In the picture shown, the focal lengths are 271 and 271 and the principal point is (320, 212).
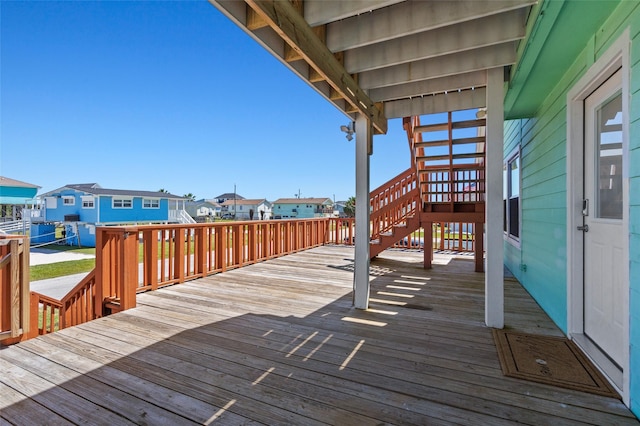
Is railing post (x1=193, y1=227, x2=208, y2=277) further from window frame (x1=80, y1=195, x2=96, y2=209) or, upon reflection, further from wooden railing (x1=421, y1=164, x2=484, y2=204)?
window frame (x1=80, y1=195, x2=96, y2=209)

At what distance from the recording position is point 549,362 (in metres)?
1.90

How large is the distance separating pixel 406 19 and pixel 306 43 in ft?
2.49

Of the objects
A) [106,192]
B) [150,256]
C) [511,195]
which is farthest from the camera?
[106,192]

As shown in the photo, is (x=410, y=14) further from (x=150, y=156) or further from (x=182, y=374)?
(x=150, y=156)

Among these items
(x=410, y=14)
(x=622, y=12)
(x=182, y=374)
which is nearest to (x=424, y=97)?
(x=410, y=14)

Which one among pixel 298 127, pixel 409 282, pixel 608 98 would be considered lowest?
pixel 409 282

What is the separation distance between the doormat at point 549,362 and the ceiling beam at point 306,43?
2.46m

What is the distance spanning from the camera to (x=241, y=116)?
904 inches

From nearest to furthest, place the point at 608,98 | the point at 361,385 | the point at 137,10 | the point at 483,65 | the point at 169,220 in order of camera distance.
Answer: the point at 361,385 < the point at 608,98 < the point at 483,65 < the point at 137,10 < the point at 169,220

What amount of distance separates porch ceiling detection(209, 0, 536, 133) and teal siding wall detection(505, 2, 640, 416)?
1.62 ft

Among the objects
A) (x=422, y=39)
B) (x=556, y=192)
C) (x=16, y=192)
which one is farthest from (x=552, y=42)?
(x=16, y=192)

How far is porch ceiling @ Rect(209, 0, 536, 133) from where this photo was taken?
170cm

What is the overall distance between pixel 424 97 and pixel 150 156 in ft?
126

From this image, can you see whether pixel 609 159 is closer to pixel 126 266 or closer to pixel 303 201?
pixel 126 266
